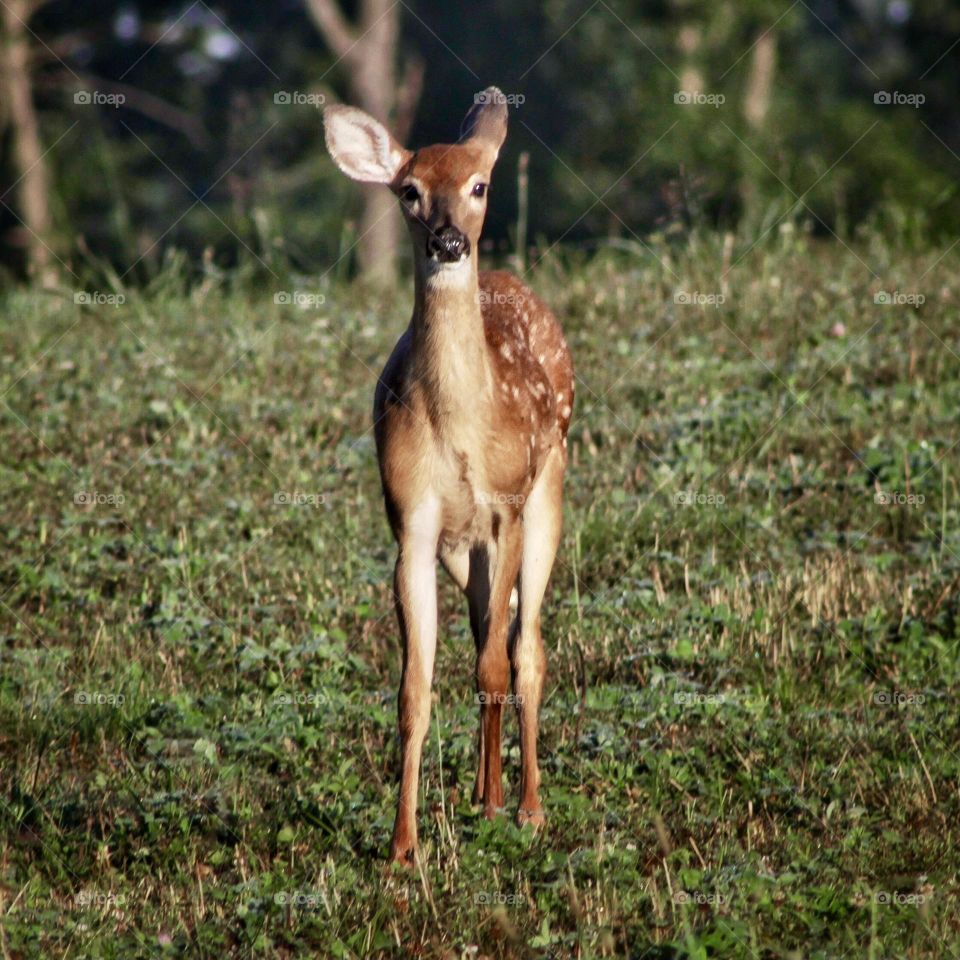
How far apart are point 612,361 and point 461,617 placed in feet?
9.88

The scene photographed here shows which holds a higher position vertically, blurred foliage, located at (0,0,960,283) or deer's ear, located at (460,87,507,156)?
blurred foliage, located at (0,0,960,283)

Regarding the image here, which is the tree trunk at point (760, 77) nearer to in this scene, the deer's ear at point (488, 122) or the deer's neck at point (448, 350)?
the deer's ear at point (488, 122)

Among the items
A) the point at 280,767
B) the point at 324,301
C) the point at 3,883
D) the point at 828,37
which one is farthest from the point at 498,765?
the point at 828,37

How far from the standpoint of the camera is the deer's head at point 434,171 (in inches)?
207

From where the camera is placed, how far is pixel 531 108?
108 ft

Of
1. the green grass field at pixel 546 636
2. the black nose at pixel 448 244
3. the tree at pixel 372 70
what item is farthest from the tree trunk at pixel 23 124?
the black nose at pixel 448 244

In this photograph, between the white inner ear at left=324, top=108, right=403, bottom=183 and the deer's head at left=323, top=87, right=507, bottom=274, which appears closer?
the deer's head at left=323, top=87, right=507, bottom=274

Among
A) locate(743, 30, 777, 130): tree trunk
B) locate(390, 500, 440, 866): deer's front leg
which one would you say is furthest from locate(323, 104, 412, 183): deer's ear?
locate(743, 30, 777, 130): tree trunk

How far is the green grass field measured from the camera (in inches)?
193

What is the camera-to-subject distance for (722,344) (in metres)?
10.0

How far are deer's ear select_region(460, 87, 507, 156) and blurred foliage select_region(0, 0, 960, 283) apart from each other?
1099cm

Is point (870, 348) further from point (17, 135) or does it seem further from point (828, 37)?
point (828, 37)

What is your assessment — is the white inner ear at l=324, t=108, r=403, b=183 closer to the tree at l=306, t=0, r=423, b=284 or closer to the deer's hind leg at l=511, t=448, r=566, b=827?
the deer's hind leg at l=511, t=448, r=566, b=827

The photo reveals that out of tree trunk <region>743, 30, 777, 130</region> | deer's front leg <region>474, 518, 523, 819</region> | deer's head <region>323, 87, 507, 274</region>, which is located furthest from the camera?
tree trunk <region>743, 30, 777, 130</region>
